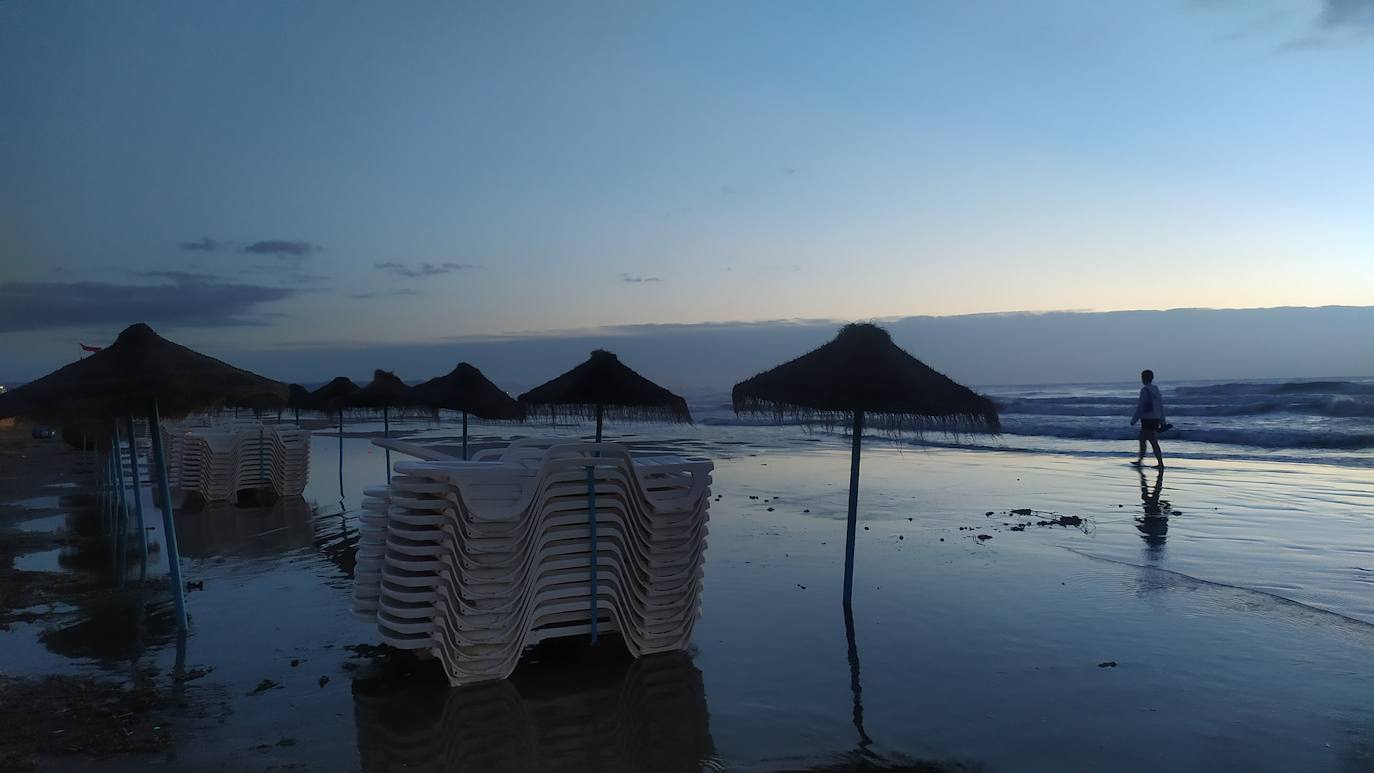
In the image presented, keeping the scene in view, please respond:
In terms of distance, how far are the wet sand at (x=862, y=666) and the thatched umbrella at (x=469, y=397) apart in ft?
9.22

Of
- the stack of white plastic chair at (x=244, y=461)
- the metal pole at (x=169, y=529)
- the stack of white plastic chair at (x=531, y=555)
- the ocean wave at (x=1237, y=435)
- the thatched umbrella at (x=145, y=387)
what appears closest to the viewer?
the stack of white plastic chair at (x=531, y=555)

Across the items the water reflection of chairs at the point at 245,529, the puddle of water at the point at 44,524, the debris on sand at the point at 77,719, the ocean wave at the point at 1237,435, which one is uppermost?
the ocean wave at the point at 1237,435

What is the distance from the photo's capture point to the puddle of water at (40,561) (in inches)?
371

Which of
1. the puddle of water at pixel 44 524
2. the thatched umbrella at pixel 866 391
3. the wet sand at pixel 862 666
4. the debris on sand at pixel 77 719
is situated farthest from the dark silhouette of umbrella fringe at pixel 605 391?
the puddle of water at pixel 44 524

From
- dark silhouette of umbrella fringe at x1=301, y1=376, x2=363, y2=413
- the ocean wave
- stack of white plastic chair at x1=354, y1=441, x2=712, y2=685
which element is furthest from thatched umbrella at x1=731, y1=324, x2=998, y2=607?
the ocean wave

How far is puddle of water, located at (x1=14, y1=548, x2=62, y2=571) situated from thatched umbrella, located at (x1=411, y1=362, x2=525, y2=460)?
→ 4863 mm

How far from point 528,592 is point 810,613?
2.60 meters

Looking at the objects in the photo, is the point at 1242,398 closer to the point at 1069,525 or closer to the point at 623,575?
the point at 1069,525

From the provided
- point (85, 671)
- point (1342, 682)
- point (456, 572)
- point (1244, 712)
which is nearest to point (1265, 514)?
point (1342, 682)

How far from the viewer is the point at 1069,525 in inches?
445

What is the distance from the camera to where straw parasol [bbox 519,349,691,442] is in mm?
9359

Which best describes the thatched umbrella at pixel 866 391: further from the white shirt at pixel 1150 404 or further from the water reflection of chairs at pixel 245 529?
the white shirt at pixel 1150 404

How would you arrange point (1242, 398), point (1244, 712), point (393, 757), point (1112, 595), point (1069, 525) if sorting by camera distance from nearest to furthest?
point (393, 757) → point (1244, 712) → point (1112, 595) → point (1069, 525) → point (1242, 398)

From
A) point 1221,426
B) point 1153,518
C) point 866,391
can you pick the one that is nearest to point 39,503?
point 866,391
